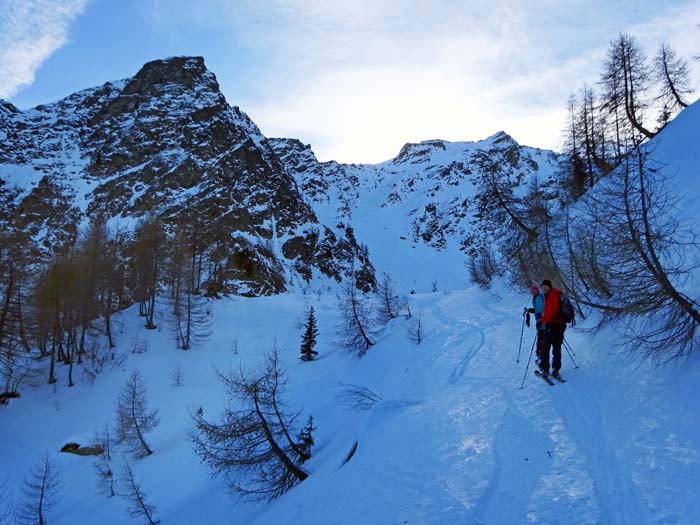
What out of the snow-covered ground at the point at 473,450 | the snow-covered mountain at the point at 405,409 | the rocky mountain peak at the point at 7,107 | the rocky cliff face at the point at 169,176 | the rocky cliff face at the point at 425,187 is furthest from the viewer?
the rocky cliff face at the point at 425,187

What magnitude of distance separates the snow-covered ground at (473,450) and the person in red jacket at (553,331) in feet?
1.41

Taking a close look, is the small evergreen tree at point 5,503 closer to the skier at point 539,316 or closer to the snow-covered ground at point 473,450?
the snow-covered ground at point 473,450

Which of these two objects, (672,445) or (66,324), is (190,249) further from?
(672,445)

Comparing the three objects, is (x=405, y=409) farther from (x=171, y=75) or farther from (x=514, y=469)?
(x=171, y=75)

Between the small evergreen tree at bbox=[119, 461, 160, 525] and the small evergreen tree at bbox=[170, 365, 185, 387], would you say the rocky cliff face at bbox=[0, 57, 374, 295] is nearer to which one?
the small evergreen tree at bbox=[170, 365, 185, 387]

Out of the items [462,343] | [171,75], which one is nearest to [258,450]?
[462,343]

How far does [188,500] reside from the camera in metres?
16.0

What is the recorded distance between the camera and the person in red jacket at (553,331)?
8.49m

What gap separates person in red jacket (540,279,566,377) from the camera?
27.9ft

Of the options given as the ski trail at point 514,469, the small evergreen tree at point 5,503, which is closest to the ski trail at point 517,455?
the ski trail at point 514,469

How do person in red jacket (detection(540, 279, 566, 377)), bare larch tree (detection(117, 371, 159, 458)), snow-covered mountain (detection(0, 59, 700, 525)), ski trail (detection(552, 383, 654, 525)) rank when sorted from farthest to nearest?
bare larch tree (detection(117, 371, 159, 458)), person in red jacket (detection(540, 279, 566, 377)), snow-covered mountain (detection(0, 59, 700, 525)), ski trail (detection(552, 383, 654, 525))

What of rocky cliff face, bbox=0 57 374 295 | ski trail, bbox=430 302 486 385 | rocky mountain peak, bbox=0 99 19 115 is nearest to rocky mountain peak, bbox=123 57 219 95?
rocky cliff face, bbox=0 57 374 295

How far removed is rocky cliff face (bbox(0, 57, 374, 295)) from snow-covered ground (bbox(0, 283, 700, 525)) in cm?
3646

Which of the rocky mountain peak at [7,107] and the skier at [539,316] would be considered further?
the rocky mountain peak at [7,107]
